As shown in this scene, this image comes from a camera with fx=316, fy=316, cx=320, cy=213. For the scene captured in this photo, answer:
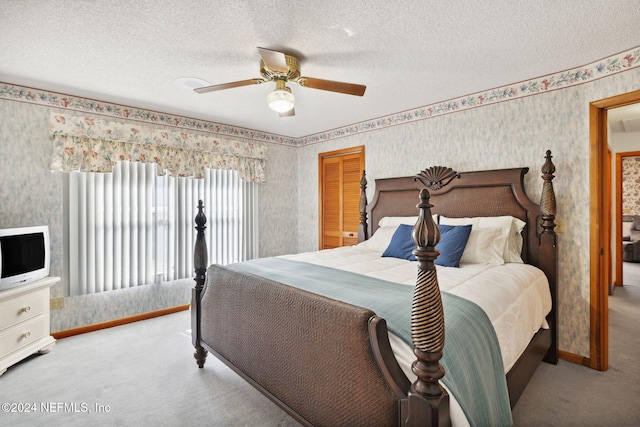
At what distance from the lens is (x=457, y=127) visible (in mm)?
3297

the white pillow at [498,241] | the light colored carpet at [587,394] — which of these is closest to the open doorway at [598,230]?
the light colored carpet at [587,394]

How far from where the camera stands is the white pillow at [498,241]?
8.54 feet

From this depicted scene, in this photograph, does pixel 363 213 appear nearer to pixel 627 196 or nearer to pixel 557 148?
pixel 557 148

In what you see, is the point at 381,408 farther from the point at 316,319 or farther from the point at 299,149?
the point at 299,149

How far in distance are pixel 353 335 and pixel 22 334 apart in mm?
2927

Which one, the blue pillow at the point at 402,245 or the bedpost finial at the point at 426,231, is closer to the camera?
the bedpost finial at the point at 426,231

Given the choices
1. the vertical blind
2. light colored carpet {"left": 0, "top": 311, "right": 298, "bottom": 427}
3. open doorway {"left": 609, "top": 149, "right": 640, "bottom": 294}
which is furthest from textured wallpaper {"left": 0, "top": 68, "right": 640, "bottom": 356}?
open doorway {"left": 609, "top": 149, "right": 640, "bottom": 294}

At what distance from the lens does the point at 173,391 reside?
2.20 metres

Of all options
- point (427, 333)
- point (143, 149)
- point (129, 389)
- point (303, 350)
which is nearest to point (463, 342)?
point (427, 333)

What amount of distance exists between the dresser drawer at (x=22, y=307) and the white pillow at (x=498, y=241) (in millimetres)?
3697

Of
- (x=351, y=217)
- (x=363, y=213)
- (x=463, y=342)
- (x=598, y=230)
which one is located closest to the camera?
(x=463, y=342)

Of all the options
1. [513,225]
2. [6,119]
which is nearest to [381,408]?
[513,225]

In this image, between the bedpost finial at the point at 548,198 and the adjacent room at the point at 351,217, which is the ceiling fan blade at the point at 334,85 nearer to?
the adjacent room at the point at 351,217

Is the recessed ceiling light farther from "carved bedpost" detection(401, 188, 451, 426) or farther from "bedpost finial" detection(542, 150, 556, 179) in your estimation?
"bedpost finial" detection(542, 150, 556, 179)
